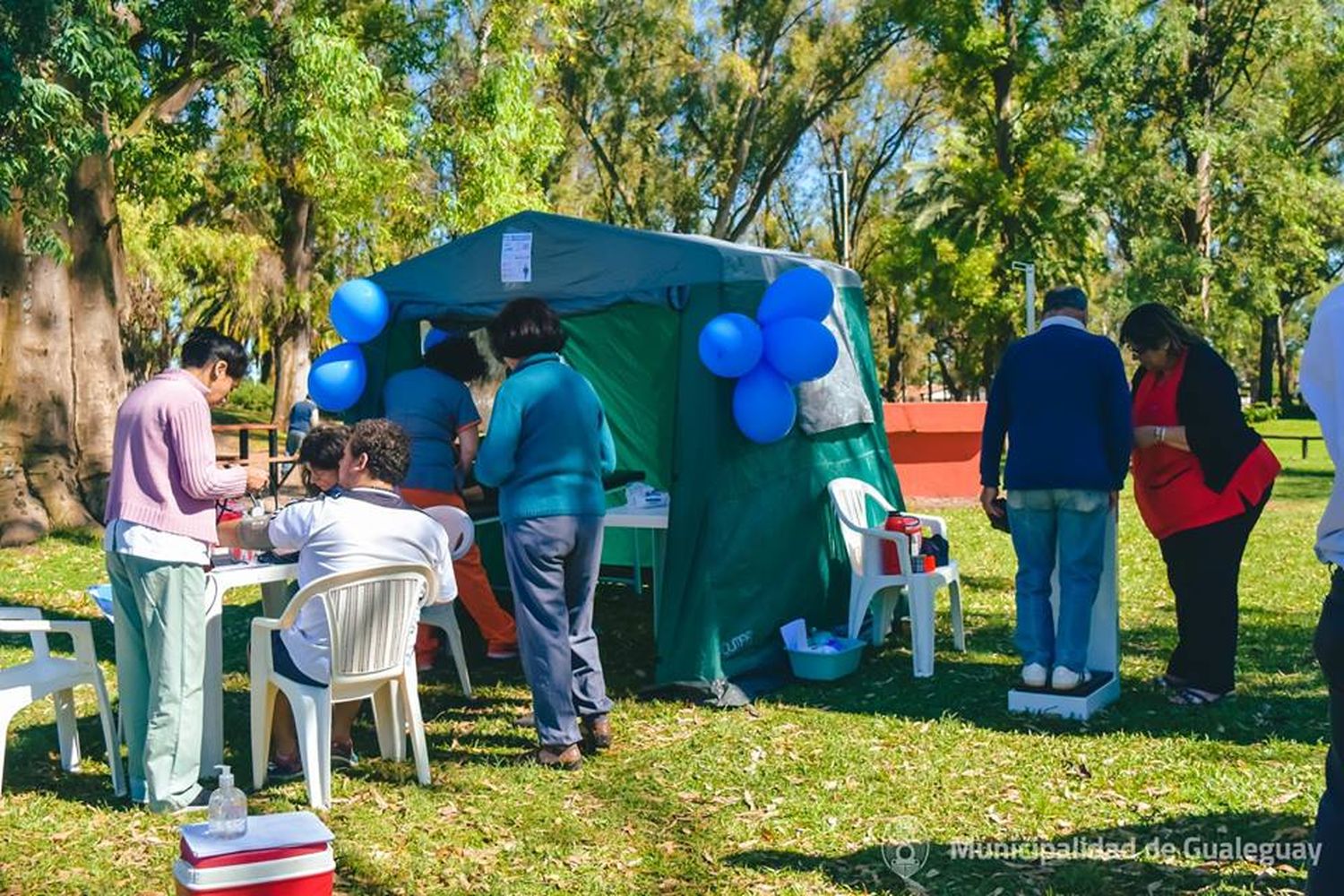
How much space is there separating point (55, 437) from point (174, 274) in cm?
1051

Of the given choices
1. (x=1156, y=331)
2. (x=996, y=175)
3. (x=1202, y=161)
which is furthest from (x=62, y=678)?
(x=996, y=175)

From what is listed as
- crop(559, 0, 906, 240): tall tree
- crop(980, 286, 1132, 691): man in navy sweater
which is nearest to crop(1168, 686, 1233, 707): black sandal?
crop(980, 286, 1132, 691): man in navy sweater

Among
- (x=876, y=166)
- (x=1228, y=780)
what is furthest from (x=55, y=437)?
(x=876, y=166)

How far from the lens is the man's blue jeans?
5.33 meters

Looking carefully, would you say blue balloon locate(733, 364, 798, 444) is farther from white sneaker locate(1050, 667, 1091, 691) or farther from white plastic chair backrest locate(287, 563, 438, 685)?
white plastic chair backrest locate(287, 563, 438, 685)

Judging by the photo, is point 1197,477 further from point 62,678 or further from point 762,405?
point 62,678

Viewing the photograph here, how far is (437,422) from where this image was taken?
20.6ft

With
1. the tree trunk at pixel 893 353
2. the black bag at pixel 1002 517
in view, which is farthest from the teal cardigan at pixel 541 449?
the tree trunk at pixel 893 353

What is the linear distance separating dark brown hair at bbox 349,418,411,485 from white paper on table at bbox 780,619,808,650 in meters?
2.37

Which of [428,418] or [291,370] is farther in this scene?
[291,370]

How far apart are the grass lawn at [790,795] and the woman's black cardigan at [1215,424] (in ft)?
3.38

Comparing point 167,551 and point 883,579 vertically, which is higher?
point 167,551

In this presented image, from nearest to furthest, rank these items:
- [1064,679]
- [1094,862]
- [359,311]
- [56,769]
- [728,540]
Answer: [1094,862] → [56,769] → [1064,679] → [728,540] → [359,311]

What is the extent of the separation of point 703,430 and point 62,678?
285 centimetres
